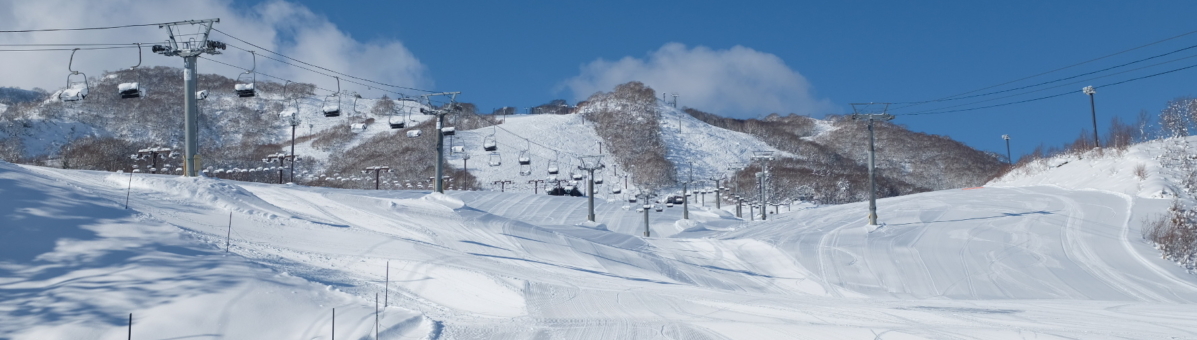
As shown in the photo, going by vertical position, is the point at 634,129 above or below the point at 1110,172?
→ above

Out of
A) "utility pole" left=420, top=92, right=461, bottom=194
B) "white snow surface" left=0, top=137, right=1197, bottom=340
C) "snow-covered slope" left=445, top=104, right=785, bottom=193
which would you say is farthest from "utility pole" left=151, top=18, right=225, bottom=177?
"snow-covered slope" left=445, top=104, right=785, bottom=193

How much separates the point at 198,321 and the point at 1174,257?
24.4 meters

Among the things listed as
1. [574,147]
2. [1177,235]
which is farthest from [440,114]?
[574,147]

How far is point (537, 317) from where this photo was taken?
1032cm

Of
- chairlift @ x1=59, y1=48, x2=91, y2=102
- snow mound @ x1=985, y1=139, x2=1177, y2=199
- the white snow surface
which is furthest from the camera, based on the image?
snow mound @ x1=985, y1=139, x2=1177, y2=199

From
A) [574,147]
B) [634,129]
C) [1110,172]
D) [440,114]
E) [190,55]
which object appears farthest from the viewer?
[634,129]

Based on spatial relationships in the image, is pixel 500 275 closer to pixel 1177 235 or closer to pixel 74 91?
pixel 74 91

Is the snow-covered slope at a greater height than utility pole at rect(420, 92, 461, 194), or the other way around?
the snow-covered slope

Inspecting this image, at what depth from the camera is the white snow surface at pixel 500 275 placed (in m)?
8.65

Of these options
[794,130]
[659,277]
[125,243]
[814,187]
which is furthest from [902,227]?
[794,130]

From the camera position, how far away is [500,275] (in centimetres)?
1301

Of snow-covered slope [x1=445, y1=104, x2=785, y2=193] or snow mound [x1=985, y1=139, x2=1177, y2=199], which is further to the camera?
snow-covered slope [x1=445, y1=104, x2=785, y2=193]

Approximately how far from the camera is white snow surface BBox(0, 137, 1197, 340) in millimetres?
8648

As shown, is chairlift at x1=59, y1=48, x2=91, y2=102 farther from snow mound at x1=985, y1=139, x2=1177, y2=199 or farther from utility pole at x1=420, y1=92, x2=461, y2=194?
snow mound at x1=985, y1=139, x2=1177, y2=199
